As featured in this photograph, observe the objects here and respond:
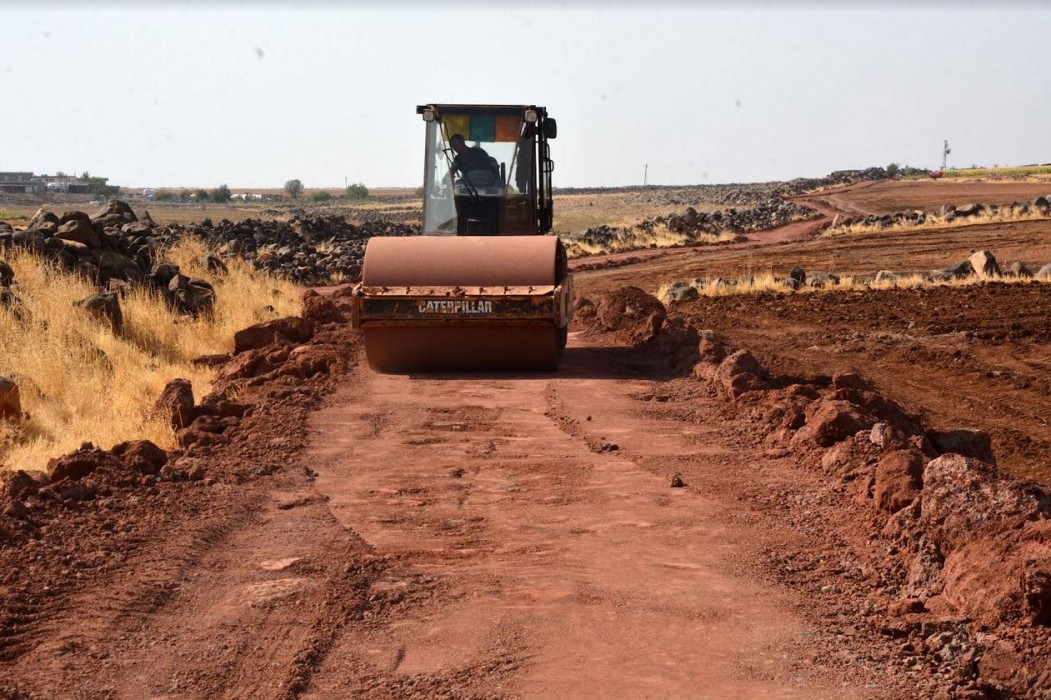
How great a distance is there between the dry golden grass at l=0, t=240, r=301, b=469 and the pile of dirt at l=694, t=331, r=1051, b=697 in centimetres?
526

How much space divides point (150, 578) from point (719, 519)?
335cm

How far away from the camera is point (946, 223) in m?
44.1

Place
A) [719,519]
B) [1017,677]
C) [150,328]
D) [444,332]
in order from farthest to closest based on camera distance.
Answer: [150,328], [444,332], [719,519], [1017,677]

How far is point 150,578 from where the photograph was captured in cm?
691

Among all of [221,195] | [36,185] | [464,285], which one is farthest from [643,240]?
[221,195]

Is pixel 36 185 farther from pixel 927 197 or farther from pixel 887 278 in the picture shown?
pixel 887 278

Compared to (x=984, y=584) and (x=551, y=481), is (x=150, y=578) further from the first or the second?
(x=984, y=584)

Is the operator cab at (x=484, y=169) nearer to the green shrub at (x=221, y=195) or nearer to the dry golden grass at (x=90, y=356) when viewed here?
the dry golden grass at (x=90, y=356)

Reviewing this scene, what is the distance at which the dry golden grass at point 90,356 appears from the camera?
1135 centimetres

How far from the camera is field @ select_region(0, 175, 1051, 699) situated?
568 centimetres

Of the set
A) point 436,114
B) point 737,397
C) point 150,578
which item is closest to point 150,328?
point 436,114

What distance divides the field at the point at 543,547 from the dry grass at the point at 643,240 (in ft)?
94.9

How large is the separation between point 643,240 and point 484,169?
28921 mm

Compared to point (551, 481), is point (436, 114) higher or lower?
higher
